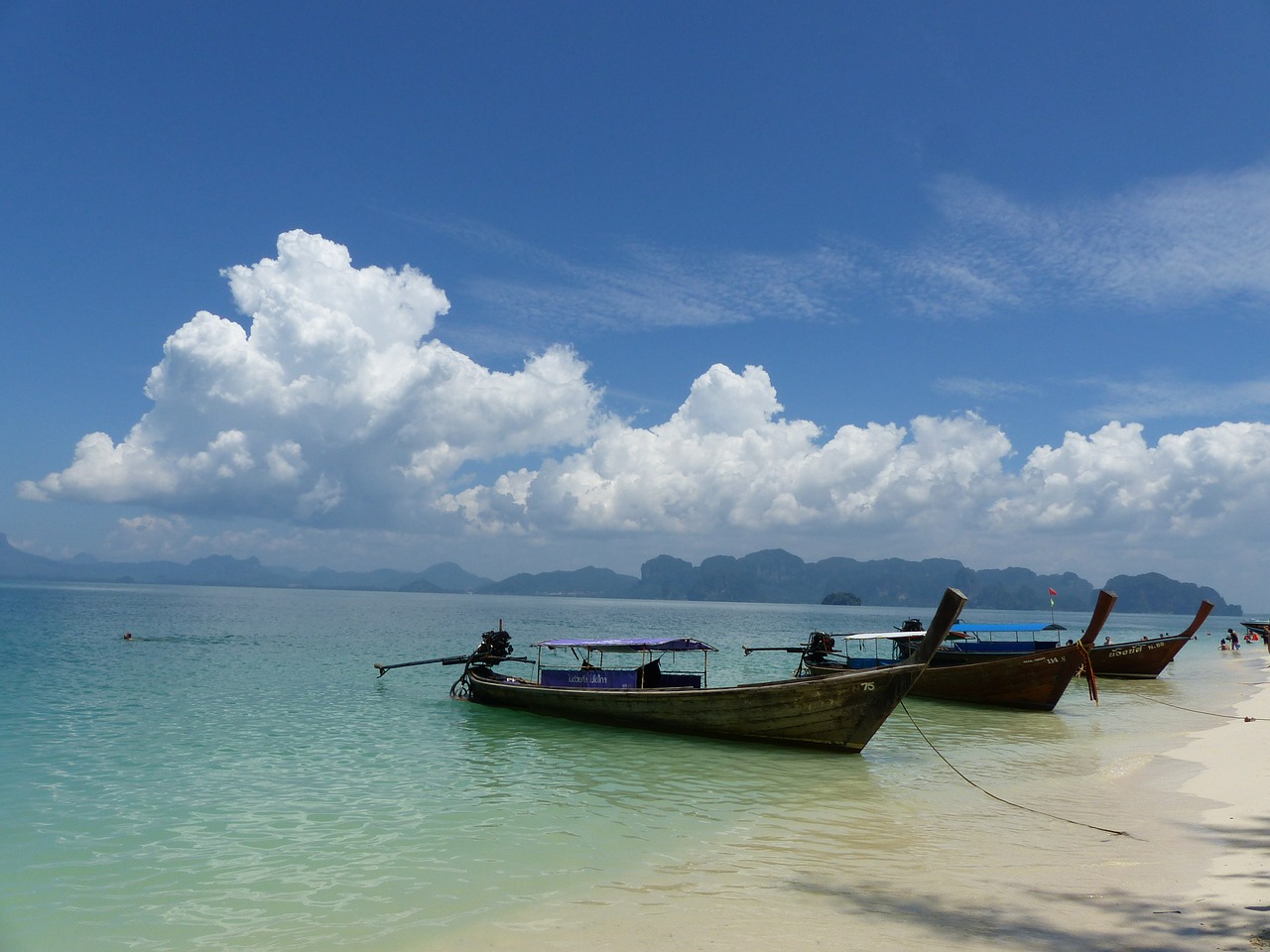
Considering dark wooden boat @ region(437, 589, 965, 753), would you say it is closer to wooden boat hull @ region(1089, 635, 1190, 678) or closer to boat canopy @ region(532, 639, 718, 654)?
boat canopy @ region(532, 639, 718, 654)

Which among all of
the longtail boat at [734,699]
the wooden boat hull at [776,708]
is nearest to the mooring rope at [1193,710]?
the longtail boat at [734,699]

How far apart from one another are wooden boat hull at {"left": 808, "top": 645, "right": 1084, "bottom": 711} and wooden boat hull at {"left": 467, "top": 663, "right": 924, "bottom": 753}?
34.9 ft

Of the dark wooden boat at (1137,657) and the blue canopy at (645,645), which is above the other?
the blue canopy at (645,645)

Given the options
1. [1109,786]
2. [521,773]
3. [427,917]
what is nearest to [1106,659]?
[1109,786]

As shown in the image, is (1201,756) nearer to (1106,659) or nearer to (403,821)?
(403,821)

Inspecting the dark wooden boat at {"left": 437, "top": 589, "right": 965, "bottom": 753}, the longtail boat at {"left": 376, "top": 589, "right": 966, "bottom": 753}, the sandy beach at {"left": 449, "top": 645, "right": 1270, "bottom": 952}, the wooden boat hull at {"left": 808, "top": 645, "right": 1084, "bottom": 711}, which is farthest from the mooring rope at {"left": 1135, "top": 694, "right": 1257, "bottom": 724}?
the dark wooden boat at {"left": 437, "top": 589, "right": 965, "bottom": 753}

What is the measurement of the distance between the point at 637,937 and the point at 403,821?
273 inches

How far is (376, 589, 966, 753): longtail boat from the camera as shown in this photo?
1823cm

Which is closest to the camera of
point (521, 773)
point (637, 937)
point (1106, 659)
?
point (637, 937)

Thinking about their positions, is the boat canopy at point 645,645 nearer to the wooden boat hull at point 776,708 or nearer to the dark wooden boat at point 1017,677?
the wooden boat hull at point 776,708

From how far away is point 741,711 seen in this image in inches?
781

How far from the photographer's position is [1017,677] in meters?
28.3

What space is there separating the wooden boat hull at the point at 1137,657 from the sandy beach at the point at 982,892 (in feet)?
95.5

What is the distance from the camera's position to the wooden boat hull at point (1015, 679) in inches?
1081
